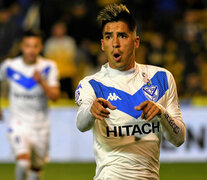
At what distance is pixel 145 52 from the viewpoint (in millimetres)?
12430

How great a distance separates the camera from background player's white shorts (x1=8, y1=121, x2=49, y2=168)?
24.3ft

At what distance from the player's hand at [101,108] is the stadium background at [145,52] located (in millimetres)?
6198

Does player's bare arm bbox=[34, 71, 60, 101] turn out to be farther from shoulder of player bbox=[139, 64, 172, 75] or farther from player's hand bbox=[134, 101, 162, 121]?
player's hand bbox=[134, 101, 162, 121]

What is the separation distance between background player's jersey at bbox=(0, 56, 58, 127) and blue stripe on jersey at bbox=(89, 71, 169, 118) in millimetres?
3789

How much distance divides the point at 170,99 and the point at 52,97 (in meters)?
3.72

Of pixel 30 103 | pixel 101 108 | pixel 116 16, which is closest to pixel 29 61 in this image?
pixel 30 103

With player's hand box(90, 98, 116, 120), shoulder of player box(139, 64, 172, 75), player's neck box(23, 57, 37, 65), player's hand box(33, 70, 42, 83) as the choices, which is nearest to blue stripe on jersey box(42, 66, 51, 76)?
player's neck box(23, 57, 37, 65)

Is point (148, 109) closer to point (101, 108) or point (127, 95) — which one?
point (101, 108)

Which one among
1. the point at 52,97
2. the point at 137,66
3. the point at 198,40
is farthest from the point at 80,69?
the point at 137,66

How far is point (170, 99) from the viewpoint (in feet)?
12.6

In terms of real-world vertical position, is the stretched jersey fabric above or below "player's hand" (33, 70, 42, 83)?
below

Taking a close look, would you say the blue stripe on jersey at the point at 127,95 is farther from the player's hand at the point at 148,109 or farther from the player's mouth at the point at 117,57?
the player's hand at the point at 148,109

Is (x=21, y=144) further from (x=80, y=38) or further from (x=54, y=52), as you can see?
(x=80, y=38)

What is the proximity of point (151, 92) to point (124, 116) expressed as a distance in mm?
242
